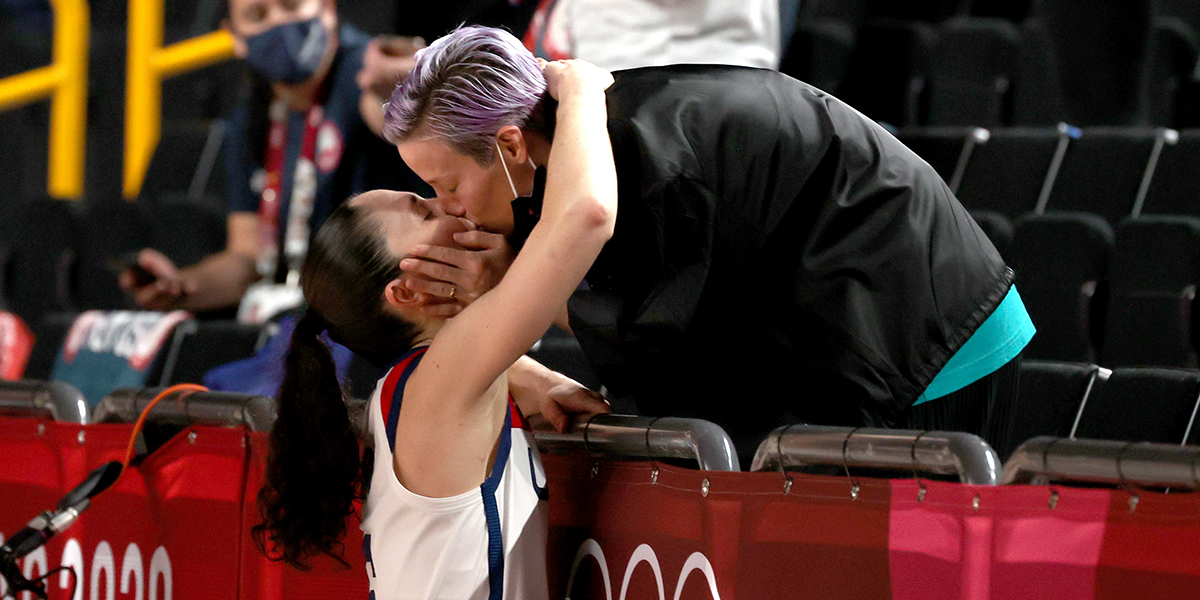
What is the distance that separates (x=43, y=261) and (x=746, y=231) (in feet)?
12.6

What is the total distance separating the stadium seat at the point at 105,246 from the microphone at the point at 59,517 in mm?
2836

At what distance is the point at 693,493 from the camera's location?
1372 millimetres

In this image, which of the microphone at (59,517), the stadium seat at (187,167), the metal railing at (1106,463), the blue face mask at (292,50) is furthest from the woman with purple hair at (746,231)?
the stadium seat at (187,167)

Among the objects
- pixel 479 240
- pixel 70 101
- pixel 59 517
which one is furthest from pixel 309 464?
pixel 70 101

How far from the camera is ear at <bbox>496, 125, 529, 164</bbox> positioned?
1583mm

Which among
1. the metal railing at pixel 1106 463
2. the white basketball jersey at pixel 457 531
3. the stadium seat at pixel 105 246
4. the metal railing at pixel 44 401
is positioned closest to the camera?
the metal railing at pixel 1106 463

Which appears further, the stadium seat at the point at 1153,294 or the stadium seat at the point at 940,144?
the stadium seat at the point at 940,144

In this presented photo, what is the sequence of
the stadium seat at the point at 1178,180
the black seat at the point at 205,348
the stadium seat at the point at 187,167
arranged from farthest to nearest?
the stadium seat at the point at 187,167, the black seat at the point at 205,348, the stadium seat at the point at 1178,180

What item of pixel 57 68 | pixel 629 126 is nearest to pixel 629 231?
pixel 629 126

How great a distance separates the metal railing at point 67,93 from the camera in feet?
19.5

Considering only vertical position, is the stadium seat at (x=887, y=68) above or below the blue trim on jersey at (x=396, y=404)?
below

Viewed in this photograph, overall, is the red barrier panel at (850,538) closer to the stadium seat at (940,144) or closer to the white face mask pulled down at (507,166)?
the white face mask pulled down at (507,166)

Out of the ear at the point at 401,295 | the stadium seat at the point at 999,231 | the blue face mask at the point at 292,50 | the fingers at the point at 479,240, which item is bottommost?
the stadium seat at the point at 999,231

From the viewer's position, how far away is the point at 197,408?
1.82 meters
